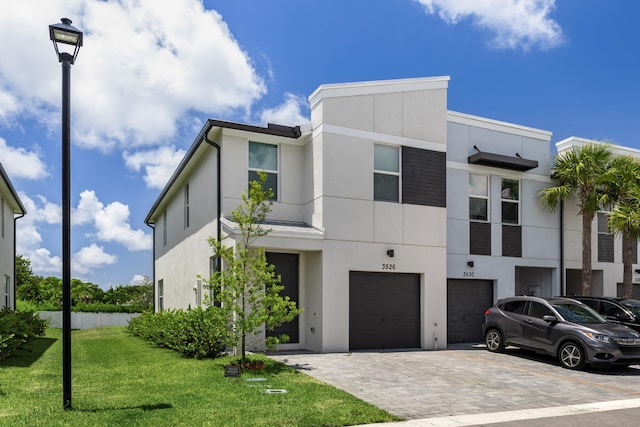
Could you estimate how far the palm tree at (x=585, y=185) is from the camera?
17.3 metres

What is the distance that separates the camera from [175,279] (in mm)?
20703

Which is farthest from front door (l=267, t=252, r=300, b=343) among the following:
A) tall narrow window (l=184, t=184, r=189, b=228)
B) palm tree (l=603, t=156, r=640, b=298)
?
palm tree (l=603, t=156, r=640, b=298)

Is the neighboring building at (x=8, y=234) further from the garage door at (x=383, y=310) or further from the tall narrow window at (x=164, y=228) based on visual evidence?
the garage door at (x=383, y=310)

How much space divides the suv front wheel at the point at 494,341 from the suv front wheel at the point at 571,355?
2045mm

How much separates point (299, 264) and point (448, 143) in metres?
6.46

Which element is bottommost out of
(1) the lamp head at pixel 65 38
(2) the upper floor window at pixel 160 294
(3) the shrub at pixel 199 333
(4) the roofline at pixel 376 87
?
(2) the upper floor window at pixel 160 294

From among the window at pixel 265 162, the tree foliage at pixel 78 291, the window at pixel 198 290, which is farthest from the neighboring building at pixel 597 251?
the tree foliage at pixel 78 291

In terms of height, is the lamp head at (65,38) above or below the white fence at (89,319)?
above

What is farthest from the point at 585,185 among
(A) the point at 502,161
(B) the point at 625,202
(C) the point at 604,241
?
(C) the point at 604,241

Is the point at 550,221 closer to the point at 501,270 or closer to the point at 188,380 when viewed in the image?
the point at 501,270

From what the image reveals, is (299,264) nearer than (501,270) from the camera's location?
Yes

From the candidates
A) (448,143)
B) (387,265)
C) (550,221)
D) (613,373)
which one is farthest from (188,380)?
(550,221)

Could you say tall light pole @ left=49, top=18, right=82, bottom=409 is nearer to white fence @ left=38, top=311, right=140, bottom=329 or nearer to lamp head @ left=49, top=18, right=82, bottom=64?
lamp head @ left=49, top=18, right=82, bottom=64

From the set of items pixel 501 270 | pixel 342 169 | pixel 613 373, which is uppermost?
pixel 342 169
